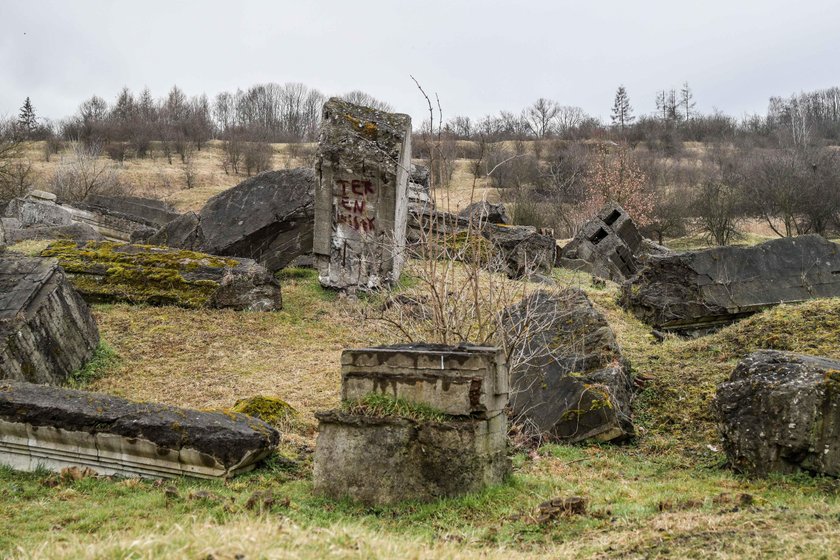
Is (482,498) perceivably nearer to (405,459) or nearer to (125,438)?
(405,459)

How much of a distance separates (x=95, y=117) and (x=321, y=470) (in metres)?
62.1

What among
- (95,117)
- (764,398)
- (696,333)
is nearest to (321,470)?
(764,398)

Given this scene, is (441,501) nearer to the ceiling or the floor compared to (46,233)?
nearer to the floor

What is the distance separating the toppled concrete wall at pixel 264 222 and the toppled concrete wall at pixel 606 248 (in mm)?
7378

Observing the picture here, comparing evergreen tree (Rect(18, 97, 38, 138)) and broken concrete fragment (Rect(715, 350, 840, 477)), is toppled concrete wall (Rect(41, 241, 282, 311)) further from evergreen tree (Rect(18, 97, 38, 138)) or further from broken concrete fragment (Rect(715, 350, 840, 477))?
evergreen tree (Rect(18, 97, 38, 138))

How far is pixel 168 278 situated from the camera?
36.2ft

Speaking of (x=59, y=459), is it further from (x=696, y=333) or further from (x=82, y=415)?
(x=696, y=333)

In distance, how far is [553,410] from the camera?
21.9ft

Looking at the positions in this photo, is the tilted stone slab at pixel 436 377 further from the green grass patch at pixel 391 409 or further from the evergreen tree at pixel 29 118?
the evergreen tree at pixel 29 118

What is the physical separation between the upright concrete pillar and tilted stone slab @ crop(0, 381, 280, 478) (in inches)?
269

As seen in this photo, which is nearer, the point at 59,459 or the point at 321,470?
the point at 321,470

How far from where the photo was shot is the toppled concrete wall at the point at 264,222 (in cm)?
1319

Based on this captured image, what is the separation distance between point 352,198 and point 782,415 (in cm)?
847

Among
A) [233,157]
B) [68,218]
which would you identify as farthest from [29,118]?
[68,218]
